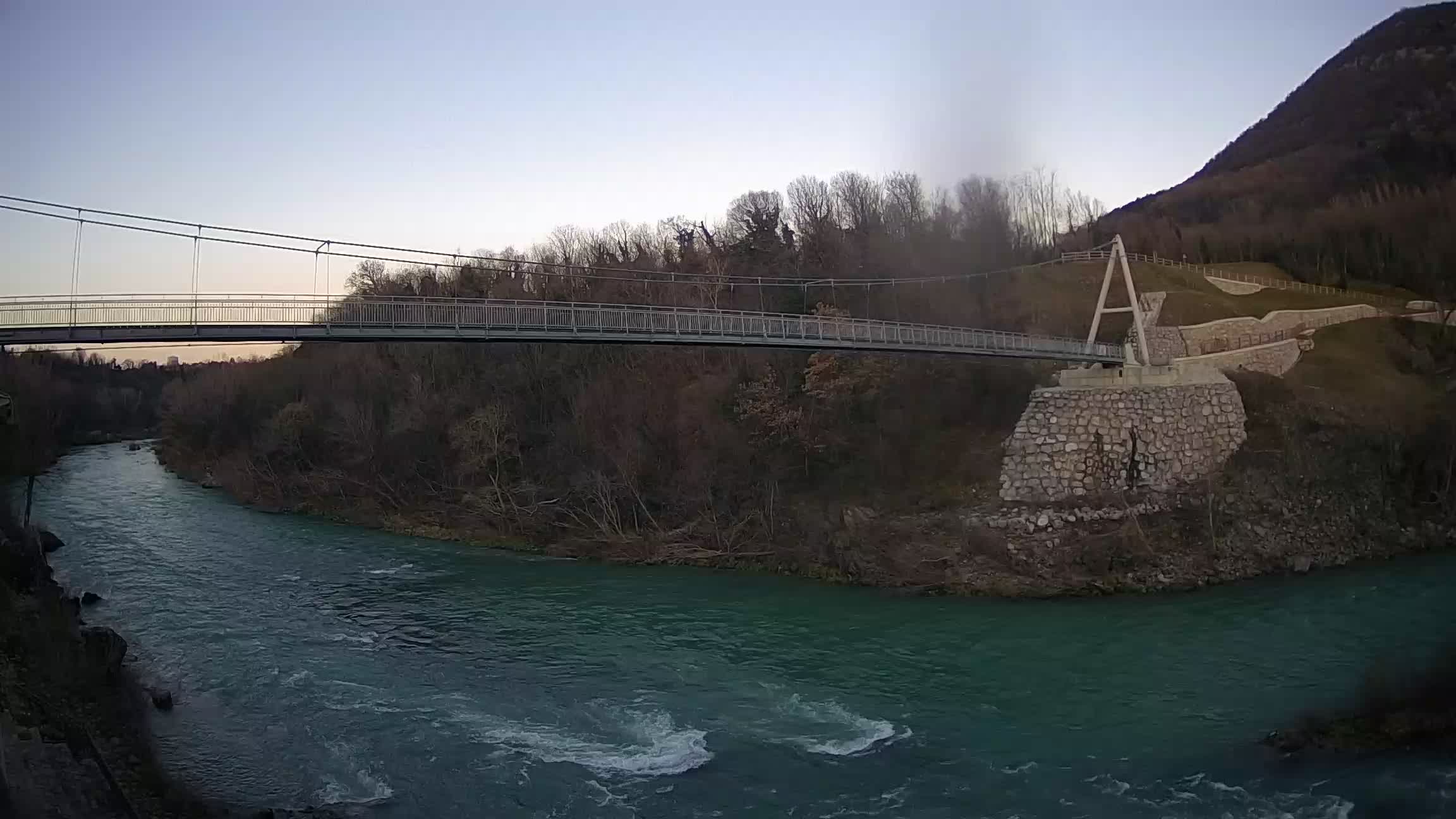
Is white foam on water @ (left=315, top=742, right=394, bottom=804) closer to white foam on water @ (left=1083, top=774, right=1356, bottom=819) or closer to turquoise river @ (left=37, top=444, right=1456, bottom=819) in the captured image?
turquoise river @ (left=37, top=444, right=1456, bottom=819)

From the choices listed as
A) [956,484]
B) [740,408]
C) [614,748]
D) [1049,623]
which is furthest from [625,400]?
[614,748]

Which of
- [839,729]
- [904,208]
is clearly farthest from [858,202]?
[839,729]

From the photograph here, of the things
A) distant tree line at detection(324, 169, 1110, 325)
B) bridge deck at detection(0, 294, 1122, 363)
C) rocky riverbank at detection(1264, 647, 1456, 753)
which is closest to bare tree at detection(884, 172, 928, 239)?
distant tree line at detection(324, 169, 1110, 325)

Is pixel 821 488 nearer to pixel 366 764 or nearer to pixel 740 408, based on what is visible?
pixel 740 408

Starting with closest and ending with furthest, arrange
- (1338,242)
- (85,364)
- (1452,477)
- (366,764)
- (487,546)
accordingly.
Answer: (366,764) < (1452,477) < (487,546) < (1338,242) < (85,364)

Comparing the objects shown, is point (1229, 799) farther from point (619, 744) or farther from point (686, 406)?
point (686, 406)

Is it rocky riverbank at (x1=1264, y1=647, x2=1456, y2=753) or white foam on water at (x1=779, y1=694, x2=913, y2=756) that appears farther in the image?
white foam on water at (x1=779, y1=694, x2=913, y2=756)
